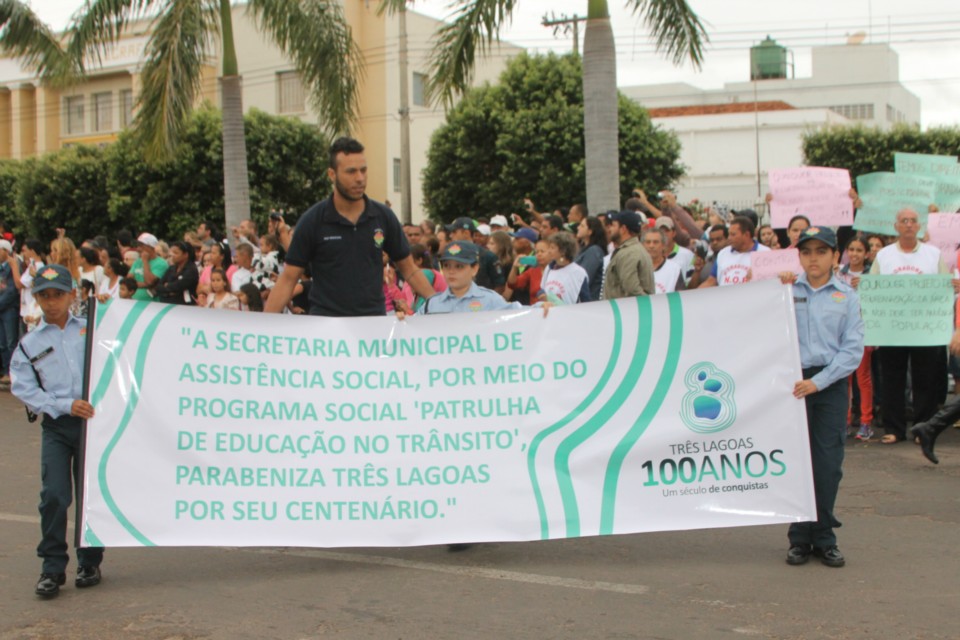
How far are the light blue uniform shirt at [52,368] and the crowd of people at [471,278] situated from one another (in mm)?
11

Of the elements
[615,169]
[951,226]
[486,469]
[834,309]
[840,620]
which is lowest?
[840,620]

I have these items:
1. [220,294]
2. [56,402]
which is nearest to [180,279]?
[220,294]

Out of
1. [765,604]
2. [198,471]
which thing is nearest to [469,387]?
[198,471]

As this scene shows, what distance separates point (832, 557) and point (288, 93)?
42940 mm

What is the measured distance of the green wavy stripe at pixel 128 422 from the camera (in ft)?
19.1

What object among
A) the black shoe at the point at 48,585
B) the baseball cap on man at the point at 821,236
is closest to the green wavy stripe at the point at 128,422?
the black shoe at the point at 48,585

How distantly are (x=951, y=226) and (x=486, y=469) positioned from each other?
262 inches

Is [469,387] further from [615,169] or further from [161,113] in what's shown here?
[161,113]

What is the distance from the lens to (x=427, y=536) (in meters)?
5.98

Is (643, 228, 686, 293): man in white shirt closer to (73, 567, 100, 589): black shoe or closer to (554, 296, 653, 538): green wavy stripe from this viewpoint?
(554, 296, 653, 538): green wavy stripe

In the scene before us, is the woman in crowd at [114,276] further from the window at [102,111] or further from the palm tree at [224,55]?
the window at [102,111]

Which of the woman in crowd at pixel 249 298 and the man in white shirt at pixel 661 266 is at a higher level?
the man in white shirt at pixel 661 266

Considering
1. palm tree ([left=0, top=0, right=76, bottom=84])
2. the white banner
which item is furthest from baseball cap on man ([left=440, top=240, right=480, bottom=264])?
palm tree ([left=0, top=0, right=76, bottom=84])

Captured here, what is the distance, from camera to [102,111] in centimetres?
4947
